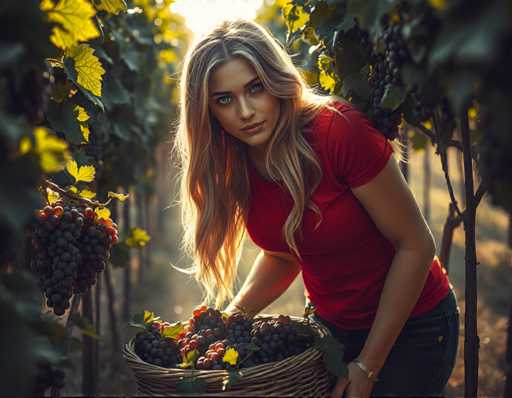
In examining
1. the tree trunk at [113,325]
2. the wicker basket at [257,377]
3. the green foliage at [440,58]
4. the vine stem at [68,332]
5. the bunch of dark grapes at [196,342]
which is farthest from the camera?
the tree trunk at [113,325]

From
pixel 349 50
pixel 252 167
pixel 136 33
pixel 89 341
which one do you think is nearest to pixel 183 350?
pixel 252 167

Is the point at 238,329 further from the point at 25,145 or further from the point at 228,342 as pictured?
the point at 25,145

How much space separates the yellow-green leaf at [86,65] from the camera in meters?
2.21

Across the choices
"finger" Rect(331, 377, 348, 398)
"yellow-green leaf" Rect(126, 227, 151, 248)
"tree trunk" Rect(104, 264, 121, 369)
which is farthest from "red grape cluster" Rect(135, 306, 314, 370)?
"tree trunk" Rect(104, 264, 121, 369)

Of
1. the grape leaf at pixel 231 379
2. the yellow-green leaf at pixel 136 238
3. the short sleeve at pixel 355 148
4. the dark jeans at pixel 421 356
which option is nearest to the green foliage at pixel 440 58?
the short sleeve at pixel 355 148

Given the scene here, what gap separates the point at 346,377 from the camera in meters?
2.11

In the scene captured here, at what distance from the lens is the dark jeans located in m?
2.38

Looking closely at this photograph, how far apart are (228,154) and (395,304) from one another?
0.91 metres

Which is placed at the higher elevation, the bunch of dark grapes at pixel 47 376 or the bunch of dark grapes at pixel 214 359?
the bunch of dark grapes at pixel 214 359

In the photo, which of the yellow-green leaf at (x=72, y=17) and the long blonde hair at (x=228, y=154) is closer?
the yellow-green leaf at (x=72, y=17)

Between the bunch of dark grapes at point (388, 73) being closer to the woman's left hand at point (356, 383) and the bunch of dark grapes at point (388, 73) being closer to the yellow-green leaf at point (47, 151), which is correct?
the woman's left hand at point (356, 383)

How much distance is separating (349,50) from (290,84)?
10.5 inches

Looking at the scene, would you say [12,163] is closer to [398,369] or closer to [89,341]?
[398,369]

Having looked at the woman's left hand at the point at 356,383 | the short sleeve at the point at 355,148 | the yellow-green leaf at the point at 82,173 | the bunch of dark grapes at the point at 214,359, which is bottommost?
the woman's left hand at the point at 356,383
